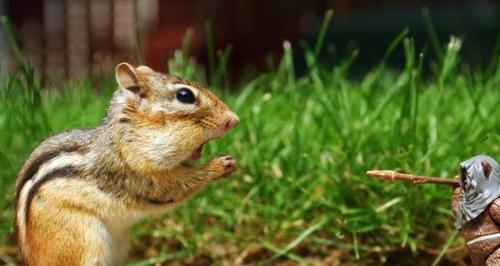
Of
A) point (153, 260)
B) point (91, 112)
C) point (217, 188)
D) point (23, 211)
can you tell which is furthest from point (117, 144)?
point (91, 112)

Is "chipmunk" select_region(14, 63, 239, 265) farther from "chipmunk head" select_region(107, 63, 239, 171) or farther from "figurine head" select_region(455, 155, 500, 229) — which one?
"figurine head" select_region(455, 155, 500, 229)

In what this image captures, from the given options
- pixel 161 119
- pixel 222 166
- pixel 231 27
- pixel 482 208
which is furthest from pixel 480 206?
pixel 231 27

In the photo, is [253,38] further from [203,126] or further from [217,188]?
[203,126]

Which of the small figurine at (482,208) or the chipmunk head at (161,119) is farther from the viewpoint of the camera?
the chipmunk head at (161,119)

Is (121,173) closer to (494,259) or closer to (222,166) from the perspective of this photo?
(222,166)

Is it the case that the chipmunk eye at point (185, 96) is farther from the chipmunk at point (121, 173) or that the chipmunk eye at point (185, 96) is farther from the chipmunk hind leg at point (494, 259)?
the chipmunk hind leg at point (494, 259)


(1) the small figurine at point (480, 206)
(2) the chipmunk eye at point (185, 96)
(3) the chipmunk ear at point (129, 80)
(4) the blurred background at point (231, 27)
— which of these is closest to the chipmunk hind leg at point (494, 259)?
(1) the small figurine at point (480, 206)

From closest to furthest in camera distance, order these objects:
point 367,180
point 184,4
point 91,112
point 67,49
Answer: point 367,180 < point 91,112 < point 184,4 < point 67,49
